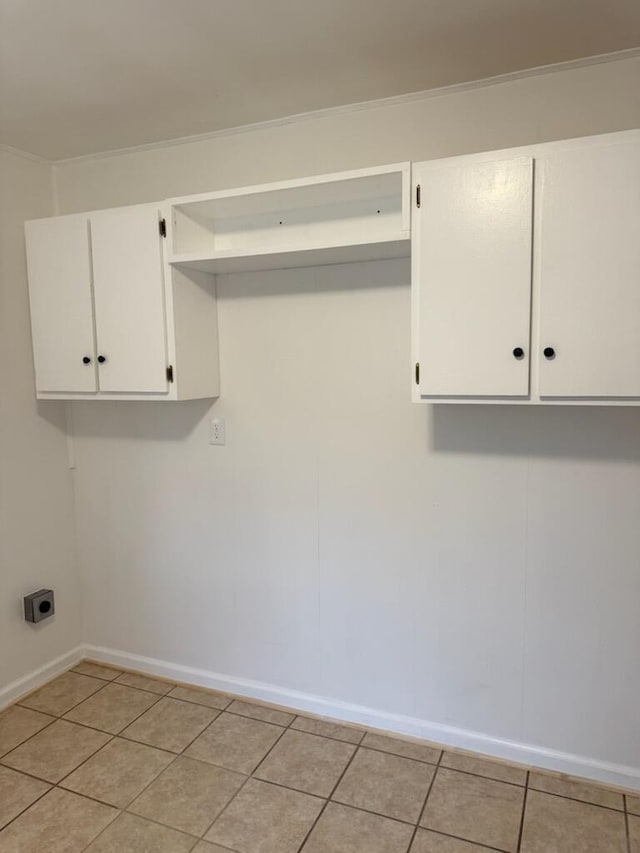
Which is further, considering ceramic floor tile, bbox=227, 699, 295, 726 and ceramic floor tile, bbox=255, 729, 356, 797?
ceramic floor tile, bbox=227, 699, 295, 726

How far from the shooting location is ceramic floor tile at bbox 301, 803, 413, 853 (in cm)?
183

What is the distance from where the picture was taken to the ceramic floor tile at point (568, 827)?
5.97ft

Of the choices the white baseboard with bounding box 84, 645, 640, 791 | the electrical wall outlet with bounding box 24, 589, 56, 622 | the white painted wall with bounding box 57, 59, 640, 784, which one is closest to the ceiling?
the white painted wall with bounding box 57, 59, 640, 784

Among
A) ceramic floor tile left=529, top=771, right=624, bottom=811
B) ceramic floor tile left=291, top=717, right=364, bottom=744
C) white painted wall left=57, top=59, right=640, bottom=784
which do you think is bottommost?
ceramic floor tile left=529, top=771, right=624, bottom=811

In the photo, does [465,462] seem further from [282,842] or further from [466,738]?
[282,842]

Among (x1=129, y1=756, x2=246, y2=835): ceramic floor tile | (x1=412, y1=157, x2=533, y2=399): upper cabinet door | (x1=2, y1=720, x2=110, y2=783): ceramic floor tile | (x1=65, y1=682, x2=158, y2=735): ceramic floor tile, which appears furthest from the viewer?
(x1=65, y1=682, x2=158, y2=735): ceramic floor tile

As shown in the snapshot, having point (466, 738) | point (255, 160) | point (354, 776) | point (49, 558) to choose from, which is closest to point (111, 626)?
point (49, 558)

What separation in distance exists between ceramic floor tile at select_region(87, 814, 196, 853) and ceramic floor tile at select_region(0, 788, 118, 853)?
0.13 feet

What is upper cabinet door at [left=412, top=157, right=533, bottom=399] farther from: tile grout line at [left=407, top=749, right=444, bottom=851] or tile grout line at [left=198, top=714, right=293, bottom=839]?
tile grout line at [left=198, top=714, right=293, bottom=839]

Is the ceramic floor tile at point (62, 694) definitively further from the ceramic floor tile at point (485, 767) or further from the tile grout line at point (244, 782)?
the ceramic floor tile at point (485, 767)

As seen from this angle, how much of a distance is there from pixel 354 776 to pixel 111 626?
1.45m

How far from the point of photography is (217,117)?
2.27 metres

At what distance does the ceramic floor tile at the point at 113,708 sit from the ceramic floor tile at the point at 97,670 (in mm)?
102

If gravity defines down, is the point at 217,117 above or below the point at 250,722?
above
